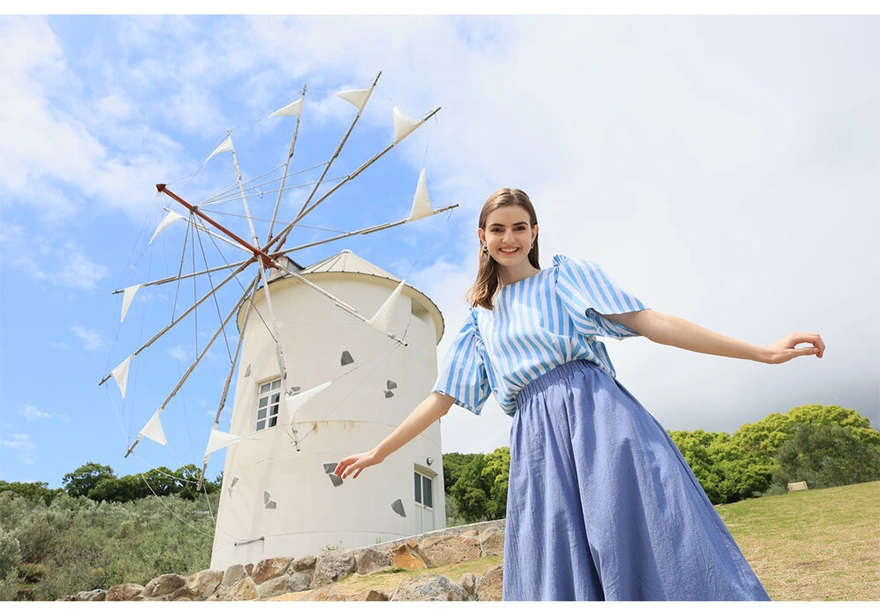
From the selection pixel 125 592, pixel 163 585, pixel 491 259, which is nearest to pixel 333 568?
pixel 163 585

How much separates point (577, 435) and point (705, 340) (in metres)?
0.41

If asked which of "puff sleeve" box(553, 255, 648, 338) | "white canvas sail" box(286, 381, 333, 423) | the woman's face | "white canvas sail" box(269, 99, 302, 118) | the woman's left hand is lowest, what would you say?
the woman's left hand

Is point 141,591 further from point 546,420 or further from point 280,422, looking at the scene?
point 546,420

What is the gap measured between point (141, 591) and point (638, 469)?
9.24 metres

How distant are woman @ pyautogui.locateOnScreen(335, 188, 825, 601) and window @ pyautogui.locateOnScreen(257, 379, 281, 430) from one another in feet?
29.1

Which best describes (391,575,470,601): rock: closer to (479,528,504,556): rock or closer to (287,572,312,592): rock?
(479,528,504,556): rock

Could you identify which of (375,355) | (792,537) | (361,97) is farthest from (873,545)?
(361,97)

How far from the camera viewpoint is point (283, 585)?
8.20 metres

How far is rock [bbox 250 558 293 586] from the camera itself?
27.9 ft

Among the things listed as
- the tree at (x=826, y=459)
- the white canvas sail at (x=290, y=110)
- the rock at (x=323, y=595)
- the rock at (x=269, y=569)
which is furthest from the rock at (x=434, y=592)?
the tree at (x=826, y=459)

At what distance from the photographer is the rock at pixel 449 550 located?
25.1 feet

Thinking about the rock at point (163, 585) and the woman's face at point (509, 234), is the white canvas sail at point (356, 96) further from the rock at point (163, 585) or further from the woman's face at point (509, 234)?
the woman's face at point (509, 234)

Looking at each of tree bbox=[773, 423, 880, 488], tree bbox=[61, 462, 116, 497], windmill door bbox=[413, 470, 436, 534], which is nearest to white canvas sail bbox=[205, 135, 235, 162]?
windmill door bbox=[413, 470, 436, 534]

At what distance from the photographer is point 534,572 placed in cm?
157
